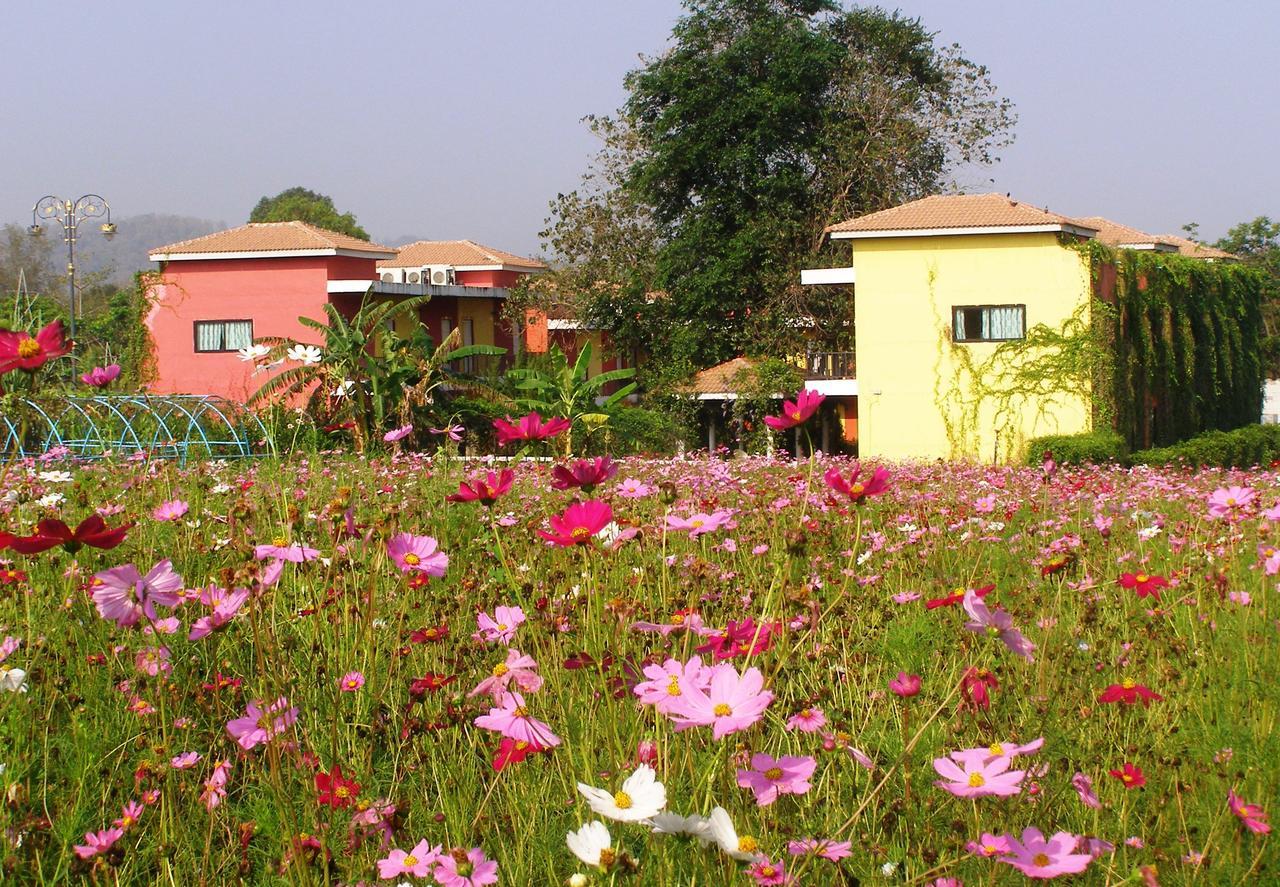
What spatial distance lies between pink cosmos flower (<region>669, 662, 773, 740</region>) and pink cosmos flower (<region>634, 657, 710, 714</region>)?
0.01 meters

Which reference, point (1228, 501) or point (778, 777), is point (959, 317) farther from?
point (778, 777)

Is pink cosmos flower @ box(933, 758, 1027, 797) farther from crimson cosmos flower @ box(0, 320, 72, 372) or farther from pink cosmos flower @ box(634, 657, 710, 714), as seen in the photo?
crimson cosmos flower @ box(0, 320, 72, 372)

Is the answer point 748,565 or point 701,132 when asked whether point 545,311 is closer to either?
point 701,132

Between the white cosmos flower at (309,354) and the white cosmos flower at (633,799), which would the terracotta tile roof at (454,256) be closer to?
the white cosmos flower at (309,354)

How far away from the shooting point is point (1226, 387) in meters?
34.1

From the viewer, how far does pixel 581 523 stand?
217 cm

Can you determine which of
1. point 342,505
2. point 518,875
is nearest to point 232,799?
point 342,505

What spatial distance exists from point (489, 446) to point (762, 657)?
21286mm

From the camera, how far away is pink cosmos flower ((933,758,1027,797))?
1.73 metres

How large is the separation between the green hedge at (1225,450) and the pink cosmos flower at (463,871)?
84.6ft

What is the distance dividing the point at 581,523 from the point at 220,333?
2948 centimetres

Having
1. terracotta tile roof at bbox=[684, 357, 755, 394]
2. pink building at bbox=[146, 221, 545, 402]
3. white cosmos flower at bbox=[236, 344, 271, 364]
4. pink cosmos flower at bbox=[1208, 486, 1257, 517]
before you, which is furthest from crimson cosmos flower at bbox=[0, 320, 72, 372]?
terracotta tile roof at bbox=[684, 357, 755, 394]

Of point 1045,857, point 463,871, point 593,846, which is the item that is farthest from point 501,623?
point 1045,857

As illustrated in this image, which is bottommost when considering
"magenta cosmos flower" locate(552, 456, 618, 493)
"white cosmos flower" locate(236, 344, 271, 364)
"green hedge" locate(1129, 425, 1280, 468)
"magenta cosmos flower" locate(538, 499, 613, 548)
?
"green hedge" locate(1129, 425, 1280, 468)
